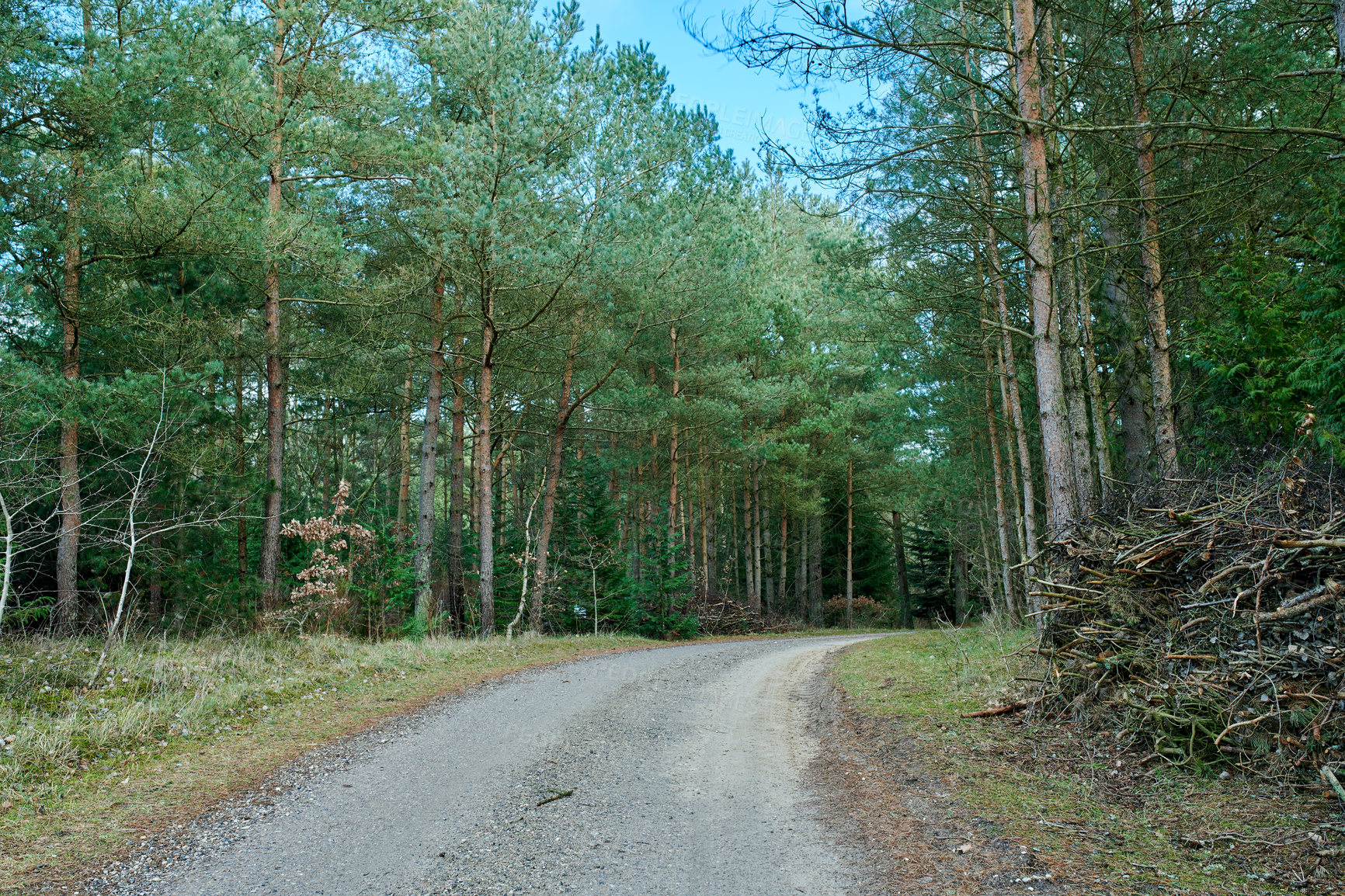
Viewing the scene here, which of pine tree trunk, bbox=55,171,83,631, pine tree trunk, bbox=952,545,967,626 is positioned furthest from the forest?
pine tree trunk, bbox=952,545,967,626

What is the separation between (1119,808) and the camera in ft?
13.6

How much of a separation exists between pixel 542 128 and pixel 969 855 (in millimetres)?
10707

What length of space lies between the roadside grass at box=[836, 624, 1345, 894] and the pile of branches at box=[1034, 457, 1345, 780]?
0.67 ft

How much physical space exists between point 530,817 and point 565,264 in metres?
9.30

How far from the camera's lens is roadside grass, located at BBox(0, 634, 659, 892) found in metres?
4.24

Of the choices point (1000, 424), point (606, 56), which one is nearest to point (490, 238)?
point (606, 56)

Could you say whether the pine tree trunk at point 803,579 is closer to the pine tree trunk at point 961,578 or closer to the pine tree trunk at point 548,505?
the pine tree trunk at point 961,578

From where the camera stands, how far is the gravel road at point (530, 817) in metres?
3.59

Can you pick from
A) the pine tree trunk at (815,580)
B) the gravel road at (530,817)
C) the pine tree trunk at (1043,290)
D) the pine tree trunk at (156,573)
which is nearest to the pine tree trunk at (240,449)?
the pine tree trunk at (156,573)

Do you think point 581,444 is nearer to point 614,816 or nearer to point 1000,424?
point 1000,424

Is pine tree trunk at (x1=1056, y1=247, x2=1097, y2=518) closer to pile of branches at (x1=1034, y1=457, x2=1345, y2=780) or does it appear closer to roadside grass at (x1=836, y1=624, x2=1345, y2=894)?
pile of branches at (x1=1034, y1=457, x2=1345, y2=780)

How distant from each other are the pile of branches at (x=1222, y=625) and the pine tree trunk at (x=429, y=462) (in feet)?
35.3

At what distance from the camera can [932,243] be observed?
39.3 ft

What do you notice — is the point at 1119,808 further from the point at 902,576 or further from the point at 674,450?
the point at 902,576
